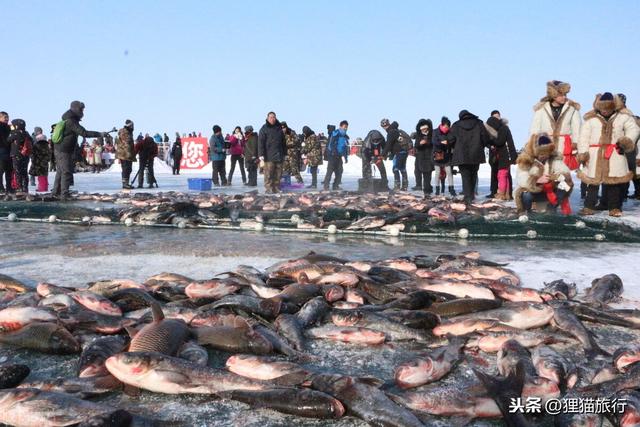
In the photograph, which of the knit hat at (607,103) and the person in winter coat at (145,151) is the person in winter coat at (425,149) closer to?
the knit hat at (607,103)

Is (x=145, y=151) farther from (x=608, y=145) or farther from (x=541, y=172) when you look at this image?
(x=608, y=145)

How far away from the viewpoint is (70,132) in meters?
13.8

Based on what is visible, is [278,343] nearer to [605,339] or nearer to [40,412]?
[40,412]

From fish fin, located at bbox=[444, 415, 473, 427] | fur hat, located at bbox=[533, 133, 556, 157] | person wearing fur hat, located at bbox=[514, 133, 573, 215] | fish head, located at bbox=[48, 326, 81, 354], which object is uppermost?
fur hat, located at bbox=[533, 133, 556, 157]

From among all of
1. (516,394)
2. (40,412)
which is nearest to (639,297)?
(516,394)

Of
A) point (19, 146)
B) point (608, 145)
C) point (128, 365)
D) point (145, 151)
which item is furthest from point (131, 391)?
point (145, 151)

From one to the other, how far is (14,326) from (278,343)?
1.77 meters

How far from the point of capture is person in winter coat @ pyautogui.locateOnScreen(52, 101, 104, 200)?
13.6 meters

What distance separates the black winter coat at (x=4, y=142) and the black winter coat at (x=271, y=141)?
689 centimetres

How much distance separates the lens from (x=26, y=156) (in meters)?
17.3

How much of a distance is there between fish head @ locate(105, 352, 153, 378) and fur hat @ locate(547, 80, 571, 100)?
9916mm

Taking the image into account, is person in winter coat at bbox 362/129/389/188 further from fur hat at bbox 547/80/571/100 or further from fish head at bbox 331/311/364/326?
fish head at bbox 331/311/364/326

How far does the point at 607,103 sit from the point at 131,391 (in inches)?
391

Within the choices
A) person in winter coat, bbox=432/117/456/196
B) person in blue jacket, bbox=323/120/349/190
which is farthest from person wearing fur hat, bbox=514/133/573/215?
person in blue jacket, bbox=323/120/349/190
